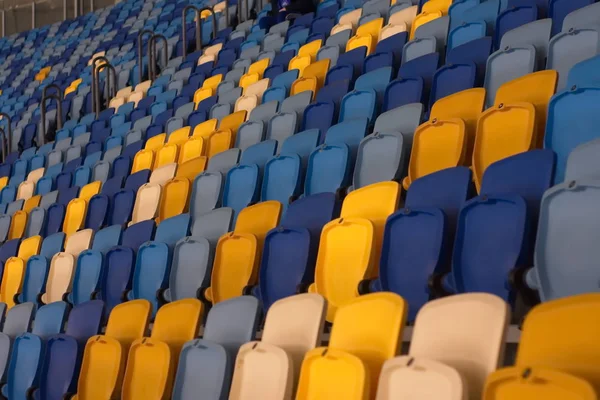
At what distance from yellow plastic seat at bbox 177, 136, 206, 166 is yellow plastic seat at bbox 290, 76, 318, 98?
0.43m

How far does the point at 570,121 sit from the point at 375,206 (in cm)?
47

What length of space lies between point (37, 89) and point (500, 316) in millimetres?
5726

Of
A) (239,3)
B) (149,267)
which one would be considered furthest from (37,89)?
(149,267)

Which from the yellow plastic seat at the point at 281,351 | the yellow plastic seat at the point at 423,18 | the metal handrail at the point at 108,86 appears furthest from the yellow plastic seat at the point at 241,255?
the metal handrail at the point at 108,86

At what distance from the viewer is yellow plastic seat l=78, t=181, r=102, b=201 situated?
324 cm

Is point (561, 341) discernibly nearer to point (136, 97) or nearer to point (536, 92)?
point (536, 92)

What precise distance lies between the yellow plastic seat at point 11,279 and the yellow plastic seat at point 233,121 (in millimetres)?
978

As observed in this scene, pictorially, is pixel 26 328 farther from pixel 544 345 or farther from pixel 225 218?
pixel 544 345

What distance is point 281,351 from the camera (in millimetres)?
1283

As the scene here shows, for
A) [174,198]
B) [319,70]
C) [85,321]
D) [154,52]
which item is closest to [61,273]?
[174,198]

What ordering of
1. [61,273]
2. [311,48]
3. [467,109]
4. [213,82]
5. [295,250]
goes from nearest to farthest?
[295,250], [467,109], [61,273], [311,48], [213,82]

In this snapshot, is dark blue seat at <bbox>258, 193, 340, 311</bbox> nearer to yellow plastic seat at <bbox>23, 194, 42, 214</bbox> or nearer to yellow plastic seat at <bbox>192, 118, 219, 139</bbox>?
yellow plastic seat at <bbox>192, 118, 219, 139</bbox>

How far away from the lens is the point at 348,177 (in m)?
2.08

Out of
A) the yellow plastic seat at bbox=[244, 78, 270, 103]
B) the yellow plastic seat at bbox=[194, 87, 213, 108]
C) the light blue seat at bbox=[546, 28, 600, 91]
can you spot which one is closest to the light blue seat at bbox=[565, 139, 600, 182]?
the light blue seat at bbox=[546, 28, 600, 91]
